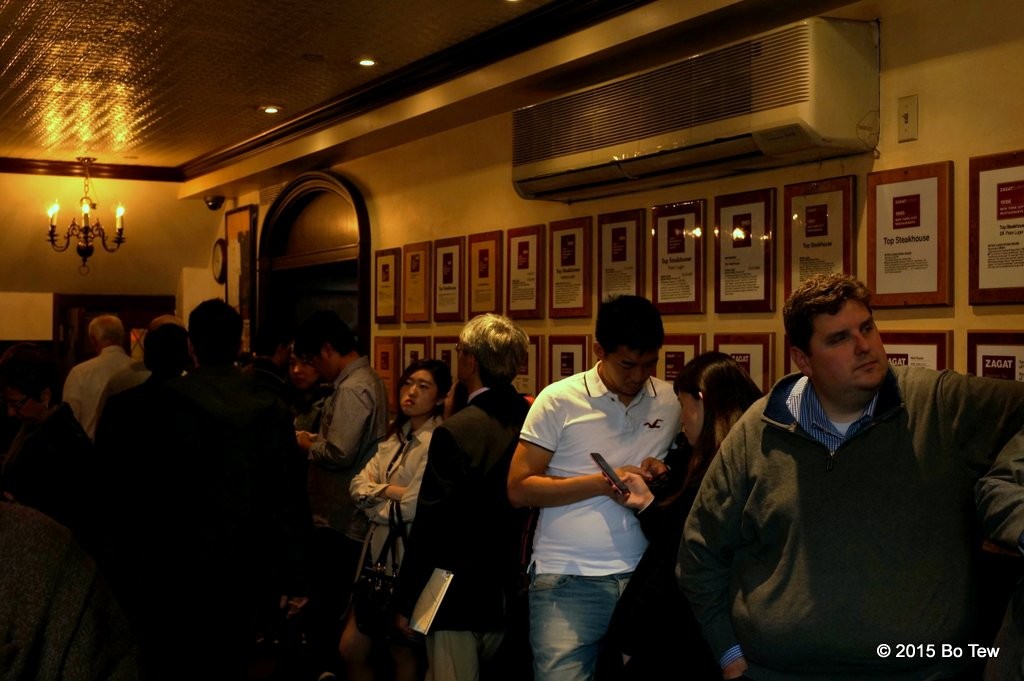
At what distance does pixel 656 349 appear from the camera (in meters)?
3.27

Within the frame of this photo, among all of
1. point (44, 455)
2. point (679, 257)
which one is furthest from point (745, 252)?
point (44, 455)

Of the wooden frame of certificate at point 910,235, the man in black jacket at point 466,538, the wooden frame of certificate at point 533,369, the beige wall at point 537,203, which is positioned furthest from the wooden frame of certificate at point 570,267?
the man in black jacket at point 466,538

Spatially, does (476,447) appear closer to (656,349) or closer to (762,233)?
(656,349)

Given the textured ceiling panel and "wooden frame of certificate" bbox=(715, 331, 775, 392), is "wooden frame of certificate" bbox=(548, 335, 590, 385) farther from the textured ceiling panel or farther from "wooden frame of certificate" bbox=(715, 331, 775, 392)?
the textured ceiling panel

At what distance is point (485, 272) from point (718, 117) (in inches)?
87.9

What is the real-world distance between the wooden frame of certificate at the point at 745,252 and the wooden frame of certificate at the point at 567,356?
3.13ft

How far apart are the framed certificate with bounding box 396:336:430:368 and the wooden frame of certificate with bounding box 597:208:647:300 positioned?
1764 millimetres

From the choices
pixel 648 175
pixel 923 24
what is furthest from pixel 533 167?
pixel 923 24

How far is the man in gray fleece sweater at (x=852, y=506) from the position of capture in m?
2.28

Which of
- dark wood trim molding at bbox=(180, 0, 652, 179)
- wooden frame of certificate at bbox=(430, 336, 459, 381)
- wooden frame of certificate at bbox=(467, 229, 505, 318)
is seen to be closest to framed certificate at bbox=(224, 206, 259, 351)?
dark wood trim molding at bbox=(180, 0, 652, 179)

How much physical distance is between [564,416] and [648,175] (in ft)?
5.55

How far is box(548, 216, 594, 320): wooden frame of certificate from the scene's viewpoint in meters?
5.34

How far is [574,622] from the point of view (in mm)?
3178

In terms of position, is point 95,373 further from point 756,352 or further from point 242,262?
point 756,352
